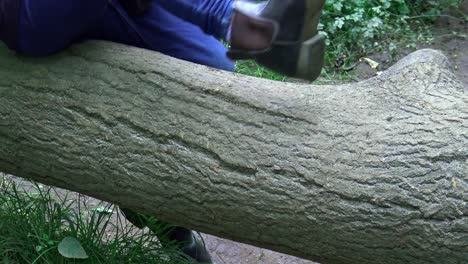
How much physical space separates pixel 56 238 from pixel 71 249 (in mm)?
117

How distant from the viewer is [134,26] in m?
2.09

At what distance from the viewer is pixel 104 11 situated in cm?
195

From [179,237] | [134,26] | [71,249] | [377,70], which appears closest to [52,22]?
[134,26]

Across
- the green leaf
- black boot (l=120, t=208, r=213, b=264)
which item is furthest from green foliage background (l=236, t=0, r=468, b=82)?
the green leaf

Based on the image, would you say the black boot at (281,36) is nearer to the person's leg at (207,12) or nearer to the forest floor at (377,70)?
the person's leg at (207,12)

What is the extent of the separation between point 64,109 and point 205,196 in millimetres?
422

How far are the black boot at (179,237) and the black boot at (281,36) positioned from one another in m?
0.75

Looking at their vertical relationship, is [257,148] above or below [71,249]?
above

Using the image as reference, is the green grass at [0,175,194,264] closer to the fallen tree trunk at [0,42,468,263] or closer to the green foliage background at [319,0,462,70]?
the fallen tree trunk at [0,42,468,263]

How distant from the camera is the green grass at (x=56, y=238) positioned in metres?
2.34

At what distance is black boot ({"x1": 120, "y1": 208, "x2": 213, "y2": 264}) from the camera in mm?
2419

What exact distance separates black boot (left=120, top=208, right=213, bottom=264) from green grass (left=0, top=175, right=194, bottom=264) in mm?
29

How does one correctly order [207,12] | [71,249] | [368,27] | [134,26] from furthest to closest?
[368,27], [71,249], [134,26], [207,12]

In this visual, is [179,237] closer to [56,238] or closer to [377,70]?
[56,238]
